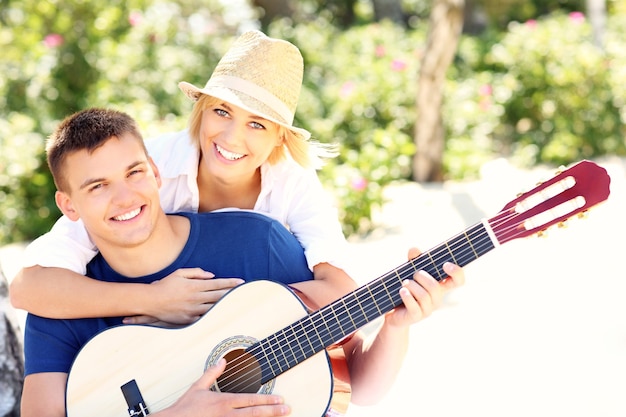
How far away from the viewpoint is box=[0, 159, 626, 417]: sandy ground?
350 cm

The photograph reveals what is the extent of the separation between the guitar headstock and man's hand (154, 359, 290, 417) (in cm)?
77

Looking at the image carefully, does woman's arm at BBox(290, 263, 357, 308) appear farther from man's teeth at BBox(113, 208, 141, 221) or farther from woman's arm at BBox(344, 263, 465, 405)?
man's teeth at BBox(113, 208, 141, 221)

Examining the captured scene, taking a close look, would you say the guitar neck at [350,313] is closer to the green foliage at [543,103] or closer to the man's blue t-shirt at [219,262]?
the man's blue t-shirt at [219,262]

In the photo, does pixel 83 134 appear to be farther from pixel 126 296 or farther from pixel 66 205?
pixel 126 296

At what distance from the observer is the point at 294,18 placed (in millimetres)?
12531

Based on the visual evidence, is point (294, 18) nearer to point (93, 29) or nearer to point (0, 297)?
point (93, 29)

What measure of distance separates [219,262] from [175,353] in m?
0.33

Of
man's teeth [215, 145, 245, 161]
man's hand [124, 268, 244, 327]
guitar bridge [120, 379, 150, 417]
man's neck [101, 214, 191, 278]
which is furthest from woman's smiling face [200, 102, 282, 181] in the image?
guitar bridge [120, 379, 150, 417]

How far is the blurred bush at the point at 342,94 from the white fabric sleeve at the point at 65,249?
375 centimetres

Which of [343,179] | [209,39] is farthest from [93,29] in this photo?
[343,179]

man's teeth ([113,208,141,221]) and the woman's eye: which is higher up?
the woman's eye

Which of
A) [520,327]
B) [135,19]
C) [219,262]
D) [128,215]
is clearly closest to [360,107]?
[135,19]

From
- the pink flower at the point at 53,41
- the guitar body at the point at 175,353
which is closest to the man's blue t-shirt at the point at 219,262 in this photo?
the guitar body at the point at 175,353

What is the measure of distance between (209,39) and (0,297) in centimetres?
670
